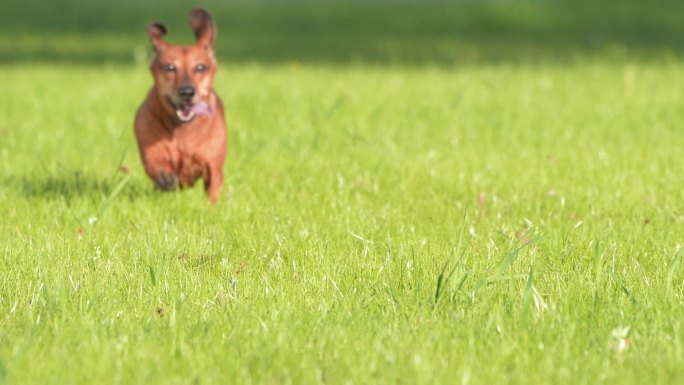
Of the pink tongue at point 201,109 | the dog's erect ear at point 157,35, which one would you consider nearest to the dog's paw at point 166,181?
the pink tongue at point 201,109

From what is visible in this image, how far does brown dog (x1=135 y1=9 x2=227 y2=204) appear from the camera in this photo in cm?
636

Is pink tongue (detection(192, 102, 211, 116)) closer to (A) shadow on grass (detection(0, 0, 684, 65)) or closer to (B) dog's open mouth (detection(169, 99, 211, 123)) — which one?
(B) dog's open mouth (detection(169, 99, 211, 123))

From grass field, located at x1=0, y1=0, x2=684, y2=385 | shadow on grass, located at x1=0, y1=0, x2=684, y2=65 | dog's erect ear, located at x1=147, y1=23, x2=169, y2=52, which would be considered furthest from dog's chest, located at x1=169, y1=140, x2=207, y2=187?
shadow on grass, located at x1=0, y1=0, x2=684, y2=65

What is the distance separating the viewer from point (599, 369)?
368 centimetres

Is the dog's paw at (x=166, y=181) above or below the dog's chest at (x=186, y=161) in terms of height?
below

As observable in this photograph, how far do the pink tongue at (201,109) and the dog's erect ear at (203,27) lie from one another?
382 mm

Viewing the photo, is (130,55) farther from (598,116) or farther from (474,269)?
(474,269)

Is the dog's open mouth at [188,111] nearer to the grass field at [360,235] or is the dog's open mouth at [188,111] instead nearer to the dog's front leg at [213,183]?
the dog's front leg at [213,183]

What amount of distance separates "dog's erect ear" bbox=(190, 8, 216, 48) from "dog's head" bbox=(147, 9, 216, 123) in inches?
4.0

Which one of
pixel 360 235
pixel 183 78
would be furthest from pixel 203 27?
pixel 360 235

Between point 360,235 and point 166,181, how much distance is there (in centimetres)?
138

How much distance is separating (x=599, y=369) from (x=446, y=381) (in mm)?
520

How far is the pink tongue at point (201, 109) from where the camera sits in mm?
6379

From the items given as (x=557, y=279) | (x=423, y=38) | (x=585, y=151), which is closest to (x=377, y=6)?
(x=423, y=38)
